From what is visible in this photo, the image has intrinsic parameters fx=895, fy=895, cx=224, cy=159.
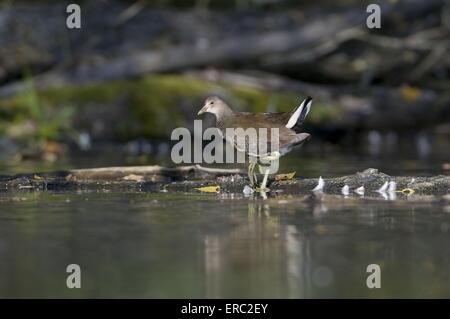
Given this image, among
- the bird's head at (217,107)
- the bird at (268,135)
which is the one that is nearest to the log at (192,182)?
the bird at (268,135)

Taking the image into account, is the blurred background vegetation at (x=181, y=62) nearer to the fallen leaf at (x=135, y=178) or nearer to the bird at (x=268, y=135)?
the fallen leaf at (x=135, y=178)

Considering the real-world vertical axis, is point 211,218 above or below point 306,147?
below

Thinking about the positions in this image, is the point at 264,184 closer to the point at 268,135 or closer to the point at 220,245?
the point at 268,135

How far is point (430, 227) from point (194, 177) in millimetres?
2975

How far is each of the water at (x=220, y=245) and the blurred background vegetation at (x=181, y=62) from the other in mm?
6986

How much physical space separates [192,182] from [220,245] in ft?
9.15

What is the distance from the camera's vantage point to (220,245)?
18.1 feet

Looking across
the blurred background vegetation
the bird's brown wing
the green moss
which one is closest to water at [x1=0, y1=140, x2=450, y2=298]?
the bird's brown wing

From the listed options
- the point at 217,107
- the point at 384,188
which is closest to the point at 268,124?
the point at 217,107

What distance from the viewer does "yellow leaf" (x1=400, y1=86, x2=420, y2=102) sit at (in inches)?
645

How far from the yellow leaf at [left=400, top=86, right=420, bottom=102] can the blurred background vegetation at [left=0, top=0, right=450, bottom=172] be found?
99 mm

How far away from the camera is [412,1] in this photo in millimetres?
15375
